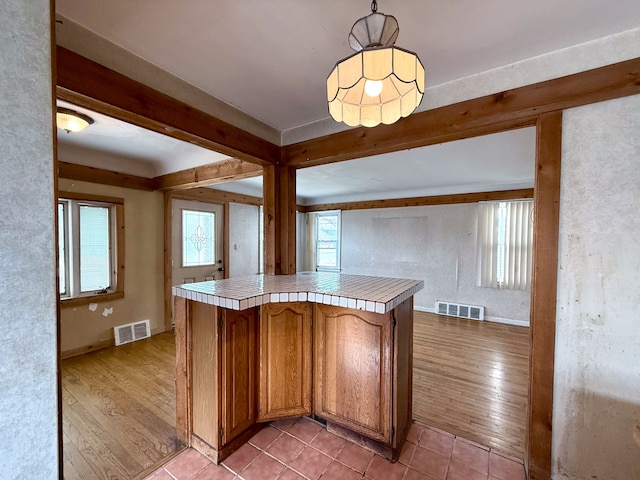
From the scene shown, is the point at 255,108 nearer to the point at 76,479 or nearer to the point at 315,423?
the point at 315,423

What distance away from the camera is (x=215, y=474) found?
1548mm

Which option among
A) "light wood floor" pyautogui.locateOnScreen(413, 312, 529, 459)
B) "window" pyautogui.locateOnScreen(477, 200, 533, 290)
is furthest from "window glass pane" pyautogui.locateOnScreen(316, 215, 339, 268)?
"window" pyautogui.locateOnScreen(477, 200, 533, 290)

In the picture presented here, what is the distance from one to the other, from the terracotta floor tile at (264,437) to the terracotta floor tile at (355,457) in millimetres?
457

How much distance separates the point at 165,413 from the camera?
2.10m

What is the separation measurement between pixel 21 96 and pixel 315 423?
2.23m

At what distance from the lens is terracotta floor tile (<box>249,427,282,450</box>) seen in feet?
5.81

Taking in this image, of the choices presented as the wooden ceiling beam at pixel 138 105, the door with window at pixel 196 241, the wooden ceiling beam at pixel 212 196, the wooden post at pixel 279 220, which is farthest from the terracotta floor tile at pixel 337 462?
the wooden ceiling beam at pixel 212 196

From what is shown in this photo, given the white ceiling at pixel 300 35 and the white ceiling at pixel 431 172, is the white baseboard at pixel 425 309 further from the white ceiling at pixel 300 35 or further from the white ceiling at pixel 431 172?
the white ceiling at pixel 300 35

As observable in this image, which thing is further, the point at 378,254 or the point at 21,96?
the point at 378,254

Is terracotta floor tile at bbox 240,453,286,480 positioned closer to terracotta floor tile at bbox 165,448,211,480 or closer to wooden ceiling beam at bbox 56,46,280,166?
terracotta floor tile at bbox 165,448,211,480

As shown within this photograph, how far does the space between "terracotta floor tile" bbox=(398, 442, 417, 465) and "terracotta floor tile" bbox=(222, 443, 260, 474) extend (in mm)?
886

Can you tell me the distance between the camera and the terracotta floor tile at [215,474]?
1522 millimetres

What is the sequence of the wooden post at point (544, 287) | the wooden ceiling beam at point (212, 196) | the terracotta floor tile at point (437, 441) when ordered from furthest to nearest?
1. the wooden ceiling beam at point (212, 196)
2. the terracotta floor tile at point (437, 441)
3. the wooden post at point (544, 287)

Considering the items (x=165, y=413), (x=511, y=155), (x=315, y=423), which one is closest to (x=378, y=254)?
(x=511, y=155)
